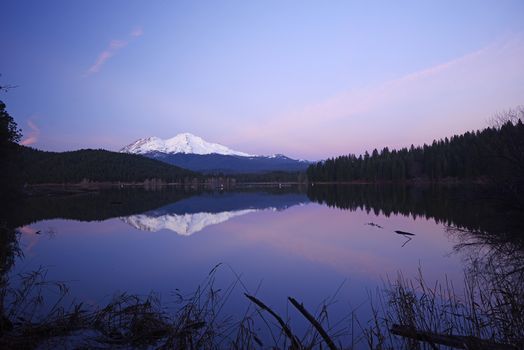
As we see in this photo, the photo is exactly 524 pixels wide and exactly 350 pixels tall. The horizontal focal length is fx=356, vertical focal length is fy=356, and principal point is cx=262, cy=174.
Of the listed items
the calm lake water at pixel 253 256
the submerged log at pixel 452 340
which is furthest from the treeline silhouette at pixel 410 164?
the submerged log at pixel 452 340

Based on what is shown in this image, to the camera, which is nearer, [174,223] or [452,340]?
[452,340]

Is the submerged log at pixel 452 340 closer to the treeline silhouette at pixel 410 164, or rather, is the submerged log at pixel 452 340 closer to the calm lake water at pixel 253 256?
the calm lake water at pixel 253 256

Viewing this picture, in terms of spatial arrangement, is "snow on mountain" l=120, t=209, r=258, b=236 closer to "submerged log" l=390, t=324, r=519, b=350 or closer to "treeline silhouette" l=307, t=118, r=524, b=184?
"submerged log" l=390, t=324, r=519, b=350

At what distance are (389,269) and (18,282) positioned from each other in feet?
45.8

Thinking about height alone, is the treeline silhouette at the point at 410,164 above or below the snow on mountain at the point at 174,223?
above

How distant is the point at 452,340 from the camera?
6.39 metres

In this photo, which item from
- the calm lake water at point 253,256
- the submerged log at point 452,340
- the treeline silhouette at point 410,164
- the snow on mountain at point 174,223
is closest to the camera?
the submerged log at point 452,340

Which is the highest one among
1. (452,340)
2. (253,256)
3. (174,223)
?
(452,340)

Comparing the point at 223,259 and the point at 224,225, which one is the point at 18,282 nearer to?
the point at 223,259

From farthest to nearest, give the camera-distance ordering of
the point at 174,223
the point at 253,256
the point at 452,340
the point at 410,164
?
the point at 410,164, the point at 174,223, the point at 253,256, the point at 452,340

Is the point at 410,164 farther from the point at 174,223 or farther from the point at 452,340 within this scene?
the point at 452,340

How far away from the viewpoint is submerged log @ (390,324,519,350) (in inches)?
223

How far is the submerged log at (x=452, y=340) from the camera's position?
566 cm

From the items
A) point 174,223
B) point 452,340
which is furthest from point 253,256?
point 174,223
